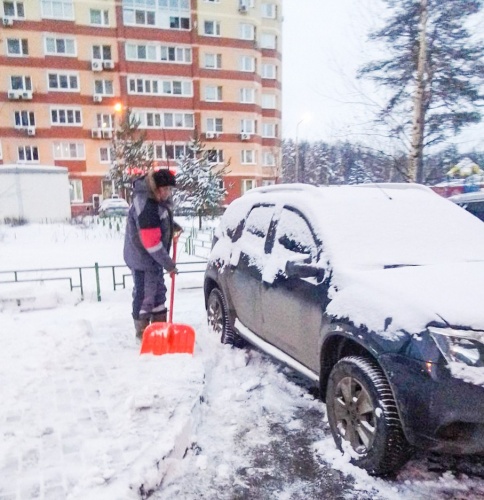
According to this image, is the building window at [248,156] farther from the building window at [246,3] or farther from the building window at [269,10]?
the building window at [269,10]

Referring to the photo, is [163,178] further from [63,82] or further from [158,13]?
[158,13]

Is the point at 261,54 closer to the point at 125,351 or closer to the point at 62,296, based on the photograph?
the point at 62,296

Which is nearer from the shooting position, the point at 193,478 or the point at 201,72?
the point at 193,478

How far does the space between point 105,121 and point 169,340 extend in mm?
35334

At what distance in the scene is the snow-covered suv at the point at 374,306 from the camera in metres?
2.21

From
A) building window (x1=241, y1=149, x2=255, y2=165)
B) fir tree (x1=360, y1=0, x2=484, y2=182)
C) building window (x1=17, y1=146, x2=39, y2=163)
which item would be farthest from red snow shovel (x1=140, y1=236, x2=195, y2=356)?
building window (x1=241, y1=149, x2=255, y2=165)

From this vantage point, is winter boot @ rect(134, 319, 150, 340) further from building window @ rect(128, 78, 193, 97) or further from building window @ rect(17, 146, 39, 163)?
building window @ rect(128, 78, 193, 97)

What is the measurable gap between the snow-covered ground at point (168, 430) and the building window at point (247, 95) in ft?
120

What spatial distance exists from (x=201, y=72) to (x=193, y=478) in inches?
1524

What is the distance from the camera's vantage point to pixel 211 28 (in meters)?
37.4

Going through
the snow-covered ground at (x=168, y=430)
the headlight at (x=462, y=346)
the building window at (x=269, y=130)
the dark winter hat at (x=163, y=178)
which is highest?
the building window at (x=269, y=130)

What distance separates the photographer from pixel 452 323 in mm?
2215

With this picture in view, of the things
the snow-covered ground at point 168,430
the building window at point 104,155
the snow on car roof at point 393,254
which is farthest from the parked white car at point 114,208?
the snow on car roof at point 393,254

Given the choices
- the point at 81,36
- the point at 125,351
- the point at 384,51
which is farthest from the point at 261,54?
the point at 125,351
